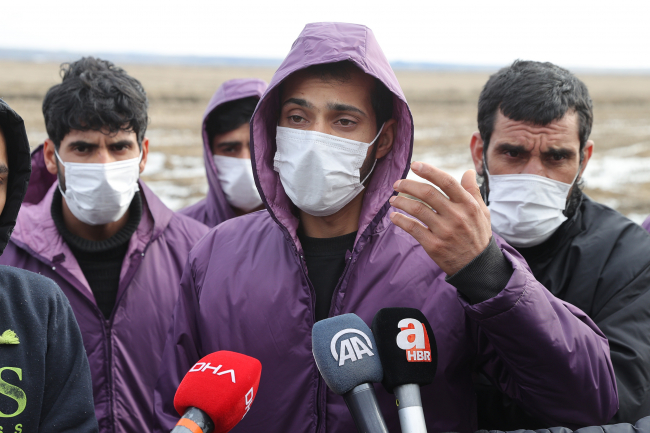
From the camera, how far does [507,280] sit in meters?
1.92

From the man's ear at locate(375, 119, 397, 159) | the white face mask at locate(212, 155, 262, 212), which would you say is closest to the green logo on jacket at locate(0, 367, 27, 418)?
the man's ear at locate(375, 119, 397, 159)

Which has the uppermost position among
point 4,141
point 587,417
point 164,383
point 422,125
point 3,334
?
point 4,141

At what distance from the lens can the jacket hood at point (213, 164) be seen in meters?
4.85

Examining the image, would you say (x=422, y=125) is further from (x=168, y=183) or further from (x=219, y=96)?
(x=219, y=96)

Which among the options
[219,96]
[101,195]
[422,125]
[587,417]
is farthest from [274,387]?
[422,125]

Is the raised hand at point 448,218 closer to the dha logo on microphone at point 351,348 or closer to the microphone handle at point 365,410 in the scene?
the dha logo on microphone at point 351,348

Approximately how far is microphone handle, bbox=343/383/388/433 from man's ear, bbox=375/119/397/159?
139 cm

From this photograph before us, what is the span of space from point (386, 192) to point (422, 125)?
Answer: 2877cm

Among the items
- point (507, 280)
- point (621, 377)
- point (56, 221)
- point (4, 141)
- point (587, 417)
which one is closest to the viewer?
point (507, 280)

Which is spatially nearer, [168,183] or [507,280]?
[507,280]

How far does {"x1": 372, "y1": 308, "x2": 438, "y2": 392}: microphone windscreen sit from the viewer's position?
1.62 metres

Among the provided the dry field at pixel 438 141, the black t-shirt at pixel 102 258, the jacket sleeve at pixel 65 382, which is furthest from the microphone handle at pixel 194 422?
the dry field at pixel 438 141

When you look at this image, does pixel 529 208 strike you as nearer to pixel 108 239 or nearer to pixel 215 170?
pixel 108 239

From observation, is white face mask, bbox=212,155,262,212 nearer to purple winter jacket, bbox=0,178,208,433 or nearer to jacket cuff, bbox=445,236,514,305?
purple winter jacket, bbox=0,178,208,433
